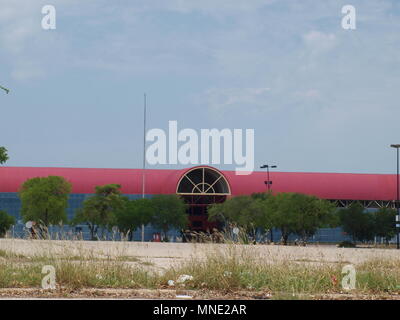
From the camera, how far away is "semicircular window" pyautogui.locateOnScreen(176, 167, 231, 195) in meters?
76.0

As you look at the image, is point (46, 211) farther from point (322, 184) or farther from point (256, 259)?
point (256, 259)

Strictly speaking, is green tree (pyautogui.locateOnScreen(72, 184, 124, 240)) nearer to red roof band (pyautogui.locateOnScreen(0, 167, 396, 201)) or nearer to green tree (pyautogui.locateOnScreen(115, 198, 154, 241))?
green tree (pyautogui.locateOnScreen(115, 198, 154, 241))

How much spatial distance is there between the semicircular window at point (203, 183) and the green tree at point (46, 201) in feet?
56.8

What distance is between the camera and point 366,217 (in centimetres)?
6931

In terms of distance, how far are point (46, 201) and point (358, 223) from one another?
101ft

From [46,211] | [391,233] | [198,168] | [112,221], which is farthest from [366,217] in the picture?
[46,211]

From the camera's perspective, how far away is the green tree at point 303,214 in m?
58.5

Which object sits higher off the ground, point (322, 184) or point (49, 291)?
point (322, 184)

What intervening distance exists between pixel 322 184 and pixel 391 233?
38.1ft

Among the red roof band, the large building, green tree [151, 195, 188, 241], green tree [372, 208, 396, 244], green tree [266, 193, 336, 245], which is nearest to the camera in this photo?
green tree [266, 193, 336, 245]

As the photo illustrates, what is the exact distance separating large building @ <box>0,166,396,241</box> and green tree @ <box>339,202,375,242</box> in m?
6.59

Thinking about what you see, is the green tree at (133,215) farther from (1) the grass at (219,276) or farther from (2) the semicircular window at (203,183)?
(1) the grass at (219,276)

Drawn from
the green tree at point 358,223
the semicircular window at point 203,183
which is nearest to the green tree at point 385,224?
the green tree at point 358,223

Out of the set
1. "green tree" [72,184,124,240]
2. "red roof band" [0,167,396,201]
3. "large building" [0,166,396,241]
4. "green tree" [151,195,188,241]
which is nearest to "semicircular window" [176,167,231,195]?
"large building" [0,166,396,241]
